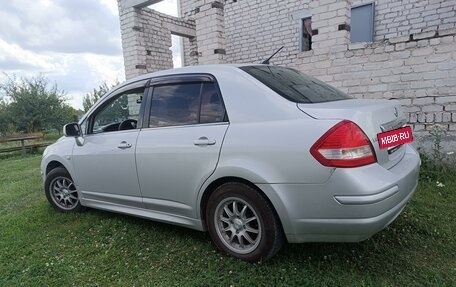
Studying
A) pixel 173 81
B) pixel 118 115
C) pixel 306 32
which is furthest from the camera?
pixel 306 32

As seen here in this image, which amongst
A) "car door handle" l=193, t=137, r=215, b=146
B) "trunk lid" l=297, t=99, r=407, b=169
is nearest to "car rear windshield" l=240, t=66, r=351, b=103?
"trunk lid" l=297, t=99, r=407, b=169

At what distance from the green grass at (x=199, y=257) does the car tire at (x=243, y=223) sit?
126 mm

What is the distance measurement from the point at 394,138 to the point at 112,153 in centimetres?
255

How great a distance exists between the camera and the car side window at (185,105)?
2637 mm

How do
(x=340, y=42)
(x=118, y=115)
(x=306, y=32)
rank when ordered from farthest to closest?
(x=306, y=32)
(x=340, y=42)
(x=118, y=115)

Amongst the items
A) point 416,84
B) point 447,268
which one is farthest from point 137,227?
point 416,84

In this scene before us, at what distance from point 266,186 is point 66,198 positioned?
2.91 m

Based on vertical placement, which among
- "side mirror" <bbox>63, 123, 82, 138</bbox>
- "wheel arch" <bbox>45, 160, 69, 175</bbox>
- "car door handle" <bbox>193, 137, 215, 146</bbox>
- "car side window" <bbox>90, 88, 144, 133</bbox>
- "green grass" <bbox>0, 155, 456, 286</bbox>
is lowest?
"green grass" <bbox>0, 155, 456, 286</bbox>

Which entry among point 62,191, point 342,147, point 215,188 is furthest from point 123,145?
point 342,147

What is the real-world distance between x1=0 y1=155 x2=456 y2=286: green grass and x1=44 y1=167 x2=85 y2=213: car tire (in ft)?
1.02

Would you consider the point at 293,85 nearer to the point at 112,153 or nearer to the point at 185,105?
the point at 185,105

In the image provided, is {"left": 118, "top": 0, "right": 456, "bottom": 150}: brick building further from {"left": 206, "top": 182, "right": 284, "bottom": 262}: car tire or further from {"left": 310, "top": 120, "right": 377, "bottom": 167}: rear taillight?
{"left": 206, "top": 182, "right": 284, "bottom": 262}: car tire

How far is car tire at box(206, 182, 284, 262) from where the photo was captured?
2332 mm

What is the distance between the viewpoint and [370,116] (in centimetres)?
218
